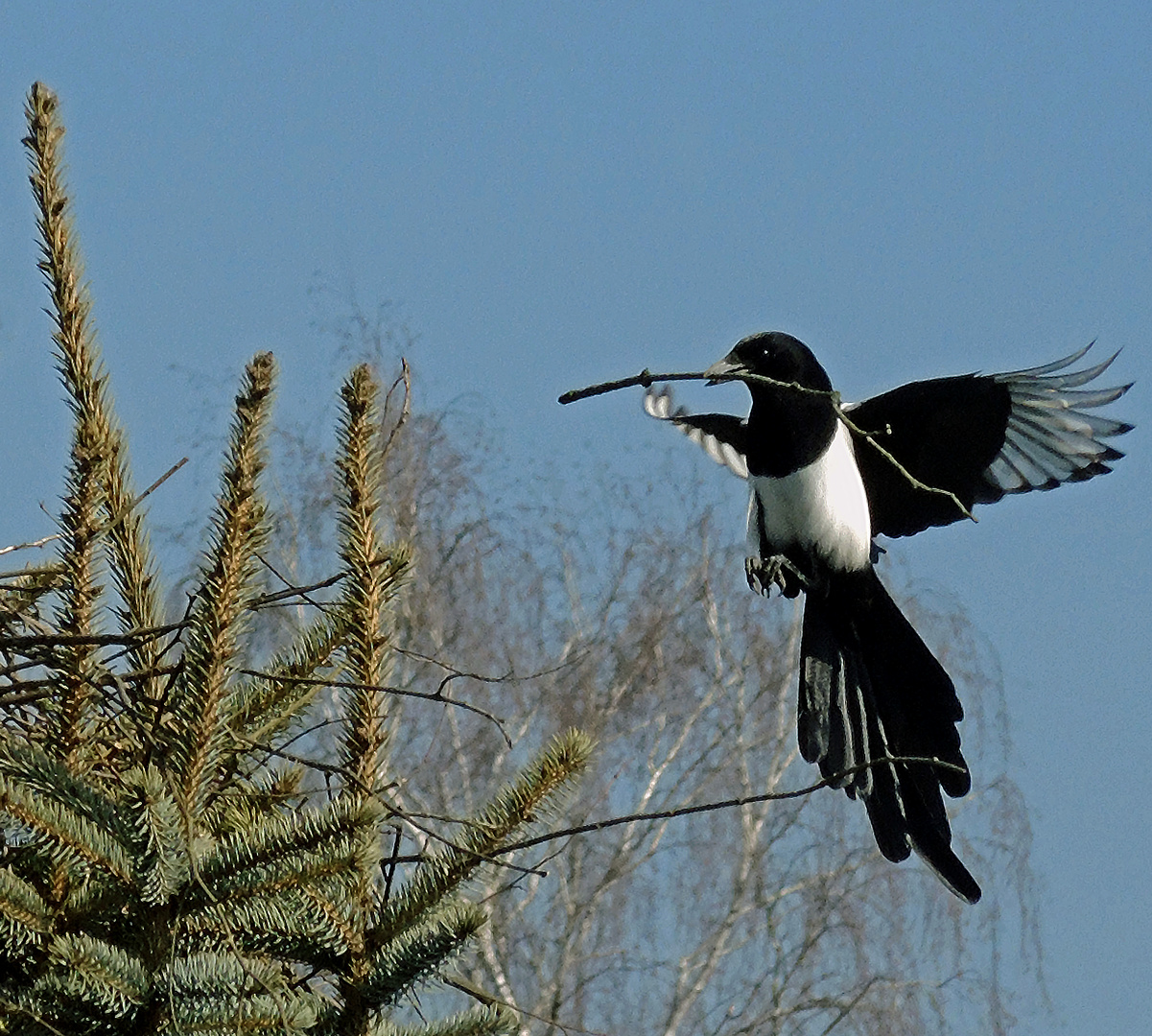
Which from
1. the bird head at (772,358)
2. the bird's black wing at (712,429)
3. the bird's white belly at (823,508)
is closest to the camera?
the bird head at (772,358)

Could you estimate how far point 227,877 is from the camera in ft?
3.55

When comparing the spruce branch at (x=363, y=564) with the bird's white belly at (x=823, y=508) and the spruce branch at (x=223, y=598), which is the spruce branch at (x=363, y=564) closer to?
the spruce branch at (x=223, y=598)

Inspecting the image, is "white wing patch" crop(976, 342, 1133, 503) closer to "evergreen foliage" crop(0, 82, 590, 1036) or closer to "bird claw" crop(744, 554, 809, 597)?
"bird claw" crop(744, 554, 809, 597)

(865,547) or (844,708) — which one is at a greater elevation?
(865,547)

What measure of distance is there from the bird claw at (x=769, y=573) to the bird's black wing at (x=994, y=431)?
0.26m

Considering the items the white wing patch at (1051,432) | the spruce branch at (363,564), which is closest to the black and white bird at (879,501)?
the white wing patch at (1051,432)

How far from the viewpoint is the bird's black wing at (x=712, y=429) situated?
3.32 metres

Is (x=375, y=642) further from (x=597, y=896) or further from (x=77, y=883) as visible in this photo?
(x=597, y=896)

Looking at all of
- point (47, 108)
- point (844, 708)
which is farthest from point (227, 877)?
point (844, 708)

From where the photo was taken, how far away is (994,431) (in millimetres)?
2908

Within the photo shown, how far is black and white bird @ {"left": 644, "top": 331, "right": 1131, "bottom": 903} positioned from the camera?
2.79 meters

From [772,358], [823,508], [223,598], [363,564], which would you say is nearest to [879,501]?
[823,508]

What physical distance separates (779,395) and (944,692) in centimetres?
59

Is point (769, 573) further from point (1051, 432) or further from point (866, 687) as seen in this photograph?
point (1051, 432)
